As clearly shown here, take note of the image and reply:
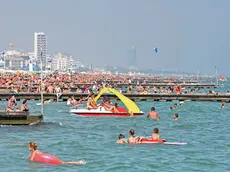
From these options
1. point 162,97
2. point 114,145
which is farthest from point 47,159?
point 162,97

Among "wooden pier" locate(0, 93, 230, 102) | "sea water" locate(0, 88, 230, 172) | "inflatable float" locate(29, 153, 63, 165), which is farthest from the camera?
→ "wooden pier" locate(0, 93, 230, 102)

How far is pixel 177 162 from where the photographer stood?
→ 25.4 meters

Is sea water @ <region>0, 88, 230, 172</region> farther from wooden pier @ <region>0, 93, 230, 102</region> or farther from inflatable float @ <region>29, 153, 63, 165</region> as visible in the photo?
wooden pier @ <region>0, 93, 230, 102</region>

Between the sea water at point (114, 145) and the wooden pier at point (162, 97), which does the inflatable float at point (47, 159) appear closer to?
the sea water at point (114, 145)

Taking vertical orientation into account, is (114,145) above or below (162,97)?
below

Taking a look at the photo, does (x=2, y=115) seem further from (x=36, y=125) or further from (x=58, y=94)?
(x=58, y=94)

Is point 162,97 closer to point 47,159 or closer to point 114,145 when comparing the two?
point 114,145

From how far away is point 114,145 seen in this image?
30234 mm

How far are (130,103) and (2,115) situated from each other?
11.7 metres

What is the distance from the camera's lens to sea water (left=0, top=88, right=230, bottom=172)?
970 inches

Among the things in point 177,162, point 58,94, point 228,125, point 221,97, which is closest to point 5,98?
point 58,94

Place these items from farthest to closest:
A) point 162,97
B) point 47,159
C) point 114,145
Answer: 1. point 162,97
2. point 114,145
3. point 47,159

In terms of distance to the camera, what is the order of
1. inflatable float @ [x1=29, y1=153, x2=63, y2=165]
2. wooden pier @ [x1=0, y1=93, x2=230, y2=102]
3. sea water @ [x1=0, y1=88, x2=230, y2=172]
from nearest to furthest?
inflatable float @ [x1=29, y1=153, x2=63, y2=165] → sea water @ [x1=0, y1=88, x2=230, y2=172] → wooden pier @ [x1=0, y1=93, x2=230, y2=102]

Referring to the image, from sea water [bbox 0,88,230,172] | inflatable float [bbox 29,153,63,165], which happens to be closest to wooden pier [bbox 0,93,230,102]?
sea water [bbox 0,88,230,172]
